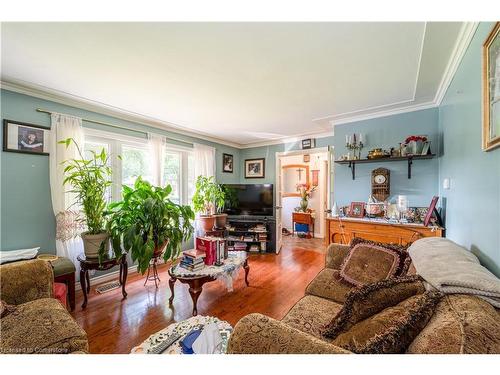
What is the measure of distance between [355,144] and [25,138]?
3999 millimetres

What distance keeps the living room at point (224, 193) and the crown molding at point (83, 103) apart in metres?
0.03

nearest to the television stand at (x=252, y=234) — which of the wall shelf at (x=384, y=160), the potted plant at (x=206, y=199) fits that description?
the potted plant at (x=206, y=199)

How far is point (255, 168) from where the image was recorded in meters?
4.89

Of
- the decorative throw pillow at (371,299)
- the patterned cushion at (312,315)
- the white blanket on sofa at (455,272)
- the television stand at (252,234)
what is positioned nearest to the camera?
the white blanket on sofa at (455,272)

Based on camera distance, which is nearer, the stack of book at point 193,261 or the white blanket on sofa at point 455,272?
the white blanket on sofa at point 455,272

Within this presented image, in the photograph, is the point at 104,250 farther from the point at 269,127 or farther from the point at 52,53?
the point at 269,127

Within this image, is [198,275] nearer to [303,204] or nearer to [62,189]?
[62,189]

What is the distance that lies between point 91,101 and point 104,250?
1.78 meters

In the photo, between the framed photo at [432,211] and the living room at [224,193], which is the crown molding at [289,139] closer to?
the living room at [224,193]

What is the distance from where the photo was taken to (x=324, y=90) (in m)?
2.34

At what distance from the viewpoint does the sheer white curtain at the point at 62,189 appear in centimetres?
241
